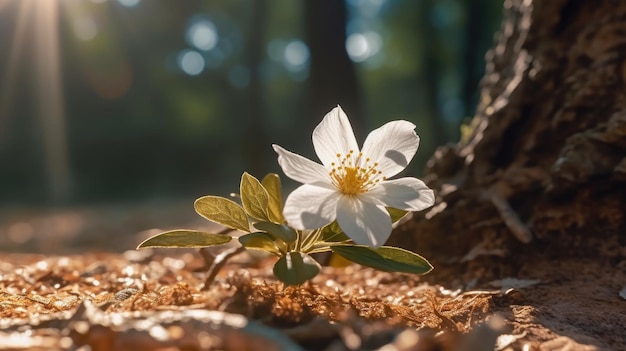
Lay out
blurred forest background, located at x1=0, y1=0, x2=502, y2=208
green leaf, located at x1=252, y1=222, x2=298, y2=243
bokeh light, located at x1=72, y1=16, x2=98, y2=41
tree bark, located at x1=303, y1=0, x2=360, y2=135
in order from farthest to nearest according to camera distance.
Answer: bokeh light, located at x1=72, y1=16, x2=98, y2=41, blurred forest background, located at x1=0, y1=0, x2=502, y2=208, tree bark, located at x1=303, y1=0, x2=360, y2=135, green leaf, located at x1=252, y1=222, x2=298, y2=243

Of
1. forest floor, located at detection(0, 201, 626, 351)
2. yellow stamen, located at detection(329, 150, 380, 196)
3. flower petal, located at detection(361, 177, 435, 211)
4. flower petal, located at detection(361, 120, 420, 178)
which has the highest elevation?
flower petal, located at detection(361, 120, 420, 178)

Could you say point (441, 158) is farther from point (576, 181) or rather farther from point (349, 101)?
point (349, 101)

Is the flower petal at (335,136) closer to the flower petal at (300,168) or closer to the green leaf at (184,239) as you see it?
the flower petal at (300,168)

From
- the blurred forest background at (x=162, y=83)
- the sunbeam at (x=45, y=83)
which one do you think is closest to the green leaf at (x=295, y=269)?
the blurred forest background at (x=162, y=83)

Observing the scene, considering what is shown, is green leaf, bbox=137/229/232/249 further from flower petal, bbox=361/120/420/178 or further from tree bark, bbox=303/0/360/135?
tree bark, bbox=303/0/360/135

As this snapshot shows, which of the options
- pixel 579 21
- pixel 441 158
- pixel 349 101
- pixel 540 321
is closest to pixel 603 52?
pixel 579 21

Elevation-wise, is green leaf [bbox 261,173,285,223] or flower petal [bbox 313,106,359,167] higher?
flower petal [bbox 313,106,359,167]

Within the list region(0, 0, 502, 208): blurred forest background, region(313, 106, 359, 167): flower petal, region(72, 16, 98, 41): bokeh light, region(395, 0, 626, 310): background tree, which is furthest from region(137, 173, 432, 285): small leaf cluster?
region(72, 16, 98, 41): bokeh light
